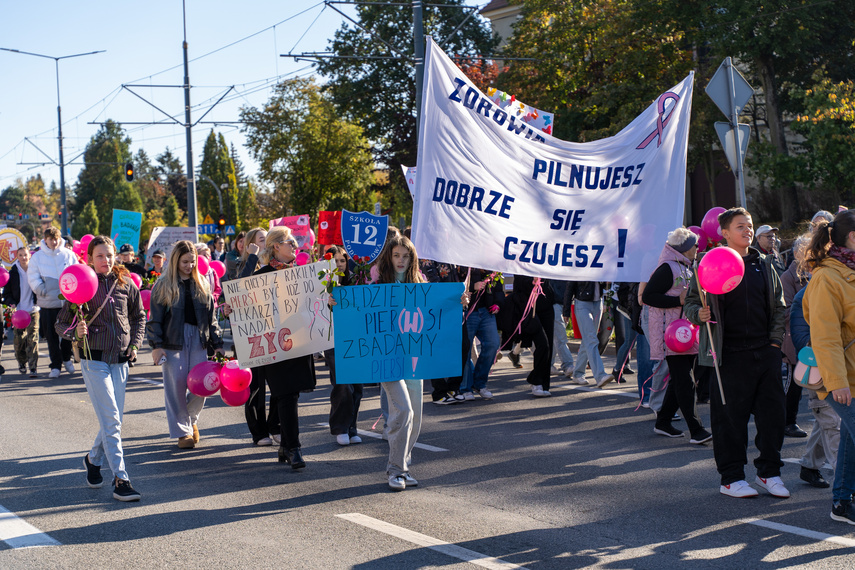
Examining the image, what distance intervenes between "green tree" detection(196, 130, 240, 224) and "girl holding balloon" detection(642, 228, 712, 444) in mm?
81359

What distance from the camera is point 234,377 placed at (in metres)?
7.92

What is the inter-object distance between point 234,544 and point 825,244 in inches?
154

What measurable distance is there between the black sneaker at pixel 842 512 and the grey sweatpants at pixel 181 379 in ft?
17.5

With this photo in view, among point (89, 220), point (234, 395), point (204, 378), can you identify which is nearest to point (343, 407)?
point (234, 395)

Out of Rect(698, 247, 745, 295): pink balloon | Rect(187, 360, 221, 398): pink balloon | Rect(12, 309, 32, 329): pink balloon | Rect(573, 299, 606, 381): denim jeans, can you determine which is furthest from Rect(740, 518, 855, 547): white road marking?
Rect(12, 309, 32, 329): pink balloon

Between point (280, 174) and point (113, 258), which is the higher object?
point (280, 174)

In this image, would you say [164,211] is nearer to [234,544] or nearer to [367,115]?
[367,115]

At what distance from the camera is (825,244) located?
5.34 metres

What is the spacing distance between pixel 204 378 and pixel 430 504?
273 cm

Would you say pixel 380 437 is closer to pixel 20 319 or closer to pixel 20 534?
pixel 20 534

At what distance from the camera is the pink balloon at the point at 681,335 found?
758 centimetres

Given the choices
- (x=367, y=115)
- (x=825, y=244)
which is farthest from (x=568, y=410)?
(x=367, y=115)

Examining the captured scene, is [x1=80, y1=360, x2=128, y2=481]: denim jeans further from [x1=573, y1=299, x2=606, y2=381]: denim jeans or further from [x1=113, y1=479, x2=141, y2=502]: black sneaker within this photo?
[x1=573, y1=299, x2=606, y2=381]: denim jeans

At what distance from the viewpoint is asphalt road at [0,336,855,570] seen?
5047 mm
